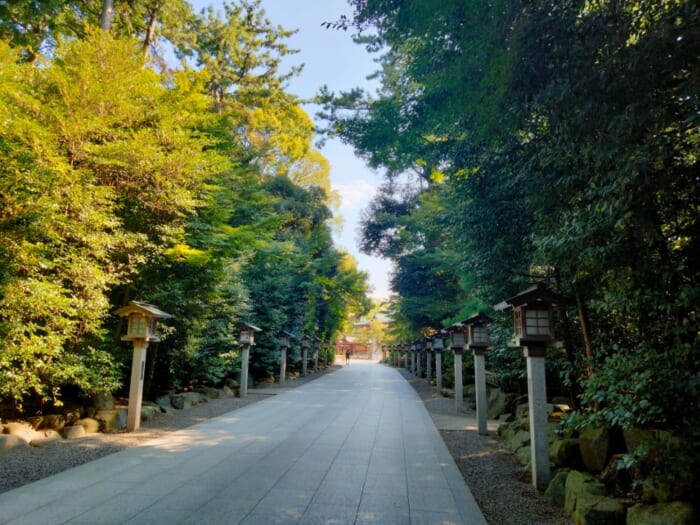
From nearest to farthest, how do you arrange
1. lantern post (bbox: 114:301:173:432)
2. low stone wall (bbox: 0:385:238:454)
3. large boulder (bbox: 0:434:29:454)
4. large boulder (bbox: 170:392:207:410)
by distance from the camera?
large boulder (bbox: 0:434:29:454)
low stone wall (bbox: 0:385:238:454)
lantern post (bbox: 114:301:173:432)
large boulder (bbox: 170:392:207:410)

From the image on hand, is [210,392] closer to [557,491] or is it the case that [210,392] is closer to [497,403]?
[497,403]

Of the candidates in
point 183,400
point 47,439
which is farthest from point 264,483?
point 183,400

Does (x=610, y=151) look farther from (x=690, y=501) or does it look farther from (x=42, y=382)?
(x=42, y=382)

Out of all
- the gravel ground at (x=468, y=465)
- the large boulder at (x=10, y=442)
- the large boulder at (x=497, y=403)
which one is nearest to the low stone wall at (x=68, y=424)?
the large boulder at (x=10, y=442)

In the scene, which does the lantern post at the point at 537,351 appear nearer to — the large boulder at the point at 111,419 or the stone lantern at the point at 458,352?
the stone lantern at the point at 458,352

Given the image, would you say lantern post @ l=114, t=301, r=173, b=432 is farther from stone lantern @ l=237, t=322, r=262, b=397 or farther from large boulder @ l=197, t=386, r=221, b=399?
stone lantern @ l=237, t=322, r=262, b=397

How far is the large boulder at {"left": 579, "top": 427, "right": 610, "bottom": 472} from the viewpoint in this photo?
13.0 ft

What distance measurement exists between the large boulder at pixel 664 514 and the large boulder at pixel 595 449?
117 cm

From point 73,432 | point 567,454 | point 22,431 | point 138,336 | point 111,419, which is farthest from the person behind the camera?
point 138,336

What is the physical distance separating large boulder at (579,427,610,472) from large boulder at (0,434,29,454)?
6.97m

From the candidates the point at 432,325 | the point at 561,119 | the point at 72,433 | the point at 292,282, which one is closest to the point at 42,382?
the point at 72,433

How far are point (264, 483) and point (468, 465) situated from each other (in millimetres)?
2582

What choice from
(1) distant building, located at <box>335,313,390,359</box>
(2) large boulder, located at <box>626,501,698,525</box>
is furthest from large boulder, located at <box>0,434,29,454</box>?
(1) distant building, located at <box>335,313,390,359</box>

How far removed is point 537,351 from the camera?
173 inches
